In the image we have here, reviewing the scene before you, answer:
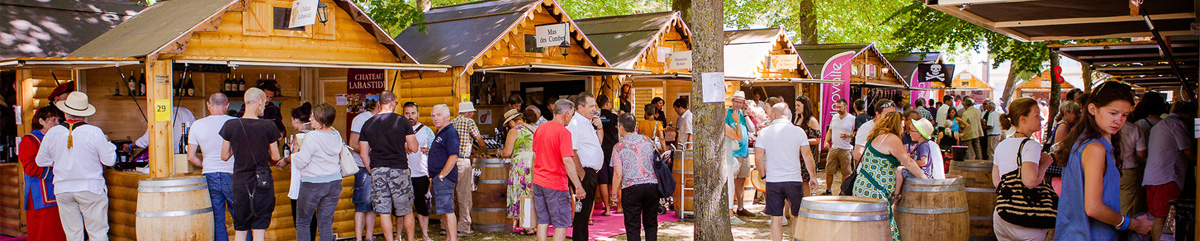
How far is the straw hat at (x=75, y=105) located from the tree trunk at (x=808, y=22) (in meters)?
15.8

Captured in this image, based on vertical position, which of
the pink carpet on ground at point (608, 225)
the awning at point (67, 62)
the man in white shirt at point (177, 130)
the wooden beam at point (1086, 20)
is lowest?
the pink carpet on ground at point (608, 225)

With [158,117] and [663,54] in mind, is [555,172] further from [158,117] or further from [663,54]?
[663,54]

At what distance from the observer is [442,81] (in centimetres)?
975

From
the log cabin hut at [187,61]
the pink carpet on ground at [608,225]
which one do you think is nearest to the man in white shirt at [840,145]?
the pink carpet on ground at [608,225]

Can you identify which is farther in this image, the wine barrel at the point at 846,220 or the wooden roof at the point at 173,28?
the wooden roof at the point at 173,28

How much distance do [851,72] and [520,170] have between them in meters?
13.5

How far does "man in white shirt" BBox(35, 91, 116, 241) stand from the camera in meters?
6.62

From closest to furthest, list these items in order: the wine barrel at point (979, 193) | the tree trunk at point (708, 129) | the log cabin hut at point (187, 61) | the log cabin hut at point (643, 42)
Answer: the tree trunk at point (708, 129)
the log cabin hut at point (187, 61)
the wine barrel at point (979, 193)
the log cabin hut at point (643, 42)

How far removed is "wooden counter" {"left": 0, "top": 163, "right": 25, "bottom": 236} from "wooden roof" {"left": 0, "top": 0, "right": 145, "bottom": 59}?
1183 mm

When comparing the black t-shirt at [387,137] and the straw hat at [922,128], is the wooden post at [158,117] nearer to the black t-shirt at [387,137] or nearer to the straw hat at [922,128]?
the black t-shirt at [387,137]

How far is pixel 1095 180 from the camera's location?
356cm

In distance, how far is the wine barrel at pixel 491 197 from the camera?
7898 millimetres

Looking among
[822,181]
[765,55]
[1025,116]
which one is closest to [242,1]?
[1025,116]

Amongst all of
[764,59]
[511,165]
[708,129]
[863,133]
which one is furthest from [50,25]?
[764,59]
